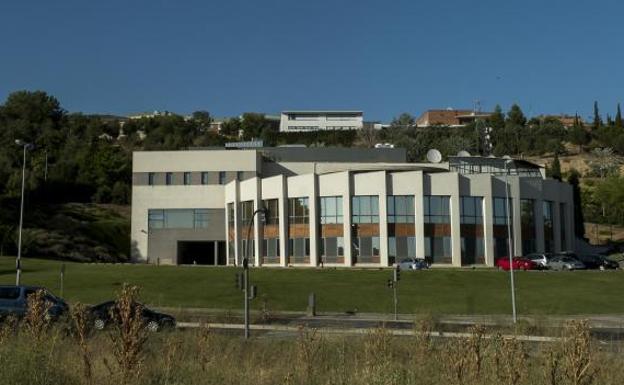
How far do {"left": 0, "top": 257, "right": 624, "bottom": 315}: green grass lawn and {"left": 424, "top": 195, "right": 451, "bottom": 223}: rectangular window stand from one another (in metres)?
13.8

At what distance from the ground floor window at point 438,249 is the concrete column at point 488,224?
4200 millimetres

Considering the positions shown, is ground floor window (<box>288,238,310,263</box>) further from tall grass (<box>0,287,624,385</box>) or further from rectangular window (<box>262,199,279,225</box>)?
tall grass (<box>0,287,624,385</box>)

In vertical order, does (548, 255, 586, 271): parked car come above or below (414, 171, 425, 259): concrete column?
below

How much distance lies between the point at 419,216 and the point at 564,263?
14817mm

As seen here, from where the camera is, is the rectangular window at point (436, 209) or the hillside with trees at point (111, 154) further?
the hillside with trees at point (111, 154)

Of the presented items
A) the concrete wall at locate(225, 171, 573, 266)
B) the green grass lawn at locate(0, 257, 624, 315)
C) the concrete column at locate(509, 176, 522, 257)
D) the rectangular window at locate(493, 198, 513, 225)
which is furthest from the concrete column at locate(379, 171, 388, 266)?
the concrete column at locate(509, 176, 522, 257)

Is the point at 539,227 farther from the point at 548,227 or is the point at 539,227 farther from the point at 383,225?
the point at 383,225

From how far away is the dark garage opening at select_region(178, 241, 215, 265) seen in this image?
3420 inches

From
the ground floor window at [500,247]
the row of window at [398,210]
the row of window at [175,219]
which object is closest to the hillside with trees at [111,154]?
the row of window at [175,219]

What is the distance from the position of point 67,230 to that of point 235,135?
372 feet

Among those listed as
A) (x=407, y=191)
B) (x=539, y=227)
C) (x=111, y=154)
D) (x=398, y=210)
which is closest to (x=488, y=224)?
(x=539, y=227)

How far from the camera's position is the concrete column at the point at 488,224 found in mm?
70562

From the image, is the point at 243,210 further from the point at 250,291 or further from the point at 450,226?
the point at 250,291

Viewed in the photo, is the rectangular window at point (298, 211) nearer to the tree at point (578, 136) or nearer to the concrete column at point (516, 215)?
the concrete column at point (516, 215)
